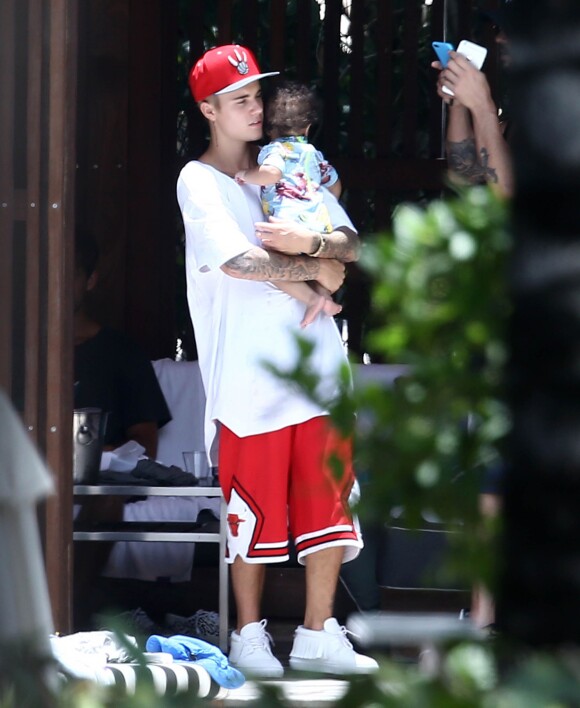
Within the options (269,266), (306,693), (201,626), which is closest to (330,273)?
(269,266)

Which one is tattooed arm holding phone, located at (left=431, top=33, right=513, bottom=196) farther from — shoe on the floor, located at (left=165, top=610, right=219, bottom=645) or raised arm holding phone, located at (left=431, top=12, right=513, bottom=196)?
shoe on the floor, located at (left=165, top=610, right=219, bottom=645)

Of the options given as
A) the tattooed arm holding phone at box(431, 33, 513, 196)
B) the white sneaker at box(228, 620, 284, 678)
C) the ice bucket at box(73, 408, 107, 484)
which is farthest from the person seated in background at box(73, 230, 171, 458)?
the tattooed arm holding phone at box(431, 33, 513, 196)

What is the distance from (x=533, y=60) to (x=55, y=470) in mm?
2785

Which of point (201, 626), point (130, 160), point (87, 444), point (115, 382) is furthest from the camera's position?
point (130, 160)

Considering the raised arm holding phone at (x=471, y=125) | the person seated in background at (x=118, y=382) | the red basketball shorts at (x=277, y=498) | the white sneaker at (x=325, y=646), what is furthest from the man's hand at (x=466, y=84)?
the person seated in background at (x=118, y=382)

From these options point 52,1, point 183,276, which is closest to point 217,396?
point 52,1

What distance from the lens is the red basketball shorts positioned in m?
3.52

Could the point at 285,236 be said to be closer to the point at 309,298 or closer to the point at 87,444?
the point at 309,298

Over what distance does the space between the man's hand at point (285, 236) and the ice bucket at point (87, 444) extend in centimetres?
84

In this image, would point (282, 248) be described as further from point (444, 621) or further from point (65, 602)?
point (444, 621)

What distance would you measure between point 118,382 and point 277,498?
5.02 feet

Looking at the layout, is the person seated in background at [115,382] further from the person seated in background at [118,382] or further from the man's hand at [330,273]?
the man's hand at [330,273]

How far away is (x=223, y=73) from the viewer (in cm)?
372

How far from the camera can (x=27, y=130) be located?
3.53m
